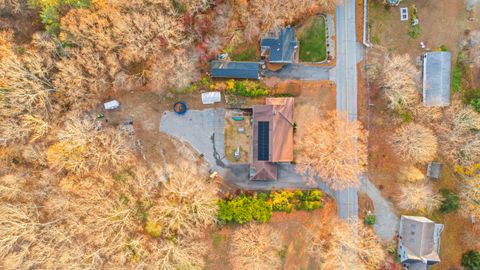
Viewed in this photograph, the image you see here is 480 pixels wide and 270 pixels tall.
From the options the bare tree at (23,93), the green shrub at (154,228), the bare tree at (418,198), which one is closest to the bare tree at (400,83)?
the bare tree at (418,198)

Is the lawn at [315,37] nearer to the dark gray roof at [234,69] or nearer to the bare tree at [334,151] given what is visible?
the dark gray roof at [234,69]

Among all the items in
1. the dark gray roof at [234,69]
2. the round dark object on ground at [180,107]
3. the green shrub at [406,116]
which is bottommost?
the green shrub at [406,116]

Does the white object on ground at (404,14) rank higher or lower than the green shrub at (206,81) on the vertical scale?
higher

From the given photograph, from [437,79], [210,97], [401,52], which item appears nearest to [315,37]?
[401,52]

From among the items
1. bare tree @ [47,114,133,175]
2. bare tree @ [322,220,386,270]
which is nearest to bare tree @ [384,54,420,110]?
bare tree @ [322,220,386,270]

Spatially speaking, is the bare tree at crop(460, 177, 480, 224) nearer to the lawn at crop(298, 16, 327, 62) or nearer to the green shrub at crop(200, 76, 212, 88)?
the lawn at crop(298, 16, 327, 62)

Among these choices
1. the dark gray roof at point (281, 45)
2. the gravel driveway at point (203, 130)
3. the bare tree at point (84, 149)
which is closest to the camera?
the bare tree at point (84, 149)

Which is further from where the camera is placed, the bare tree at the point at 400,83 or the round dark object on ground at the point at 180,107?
the round dark object on ground at the point at 180,107
